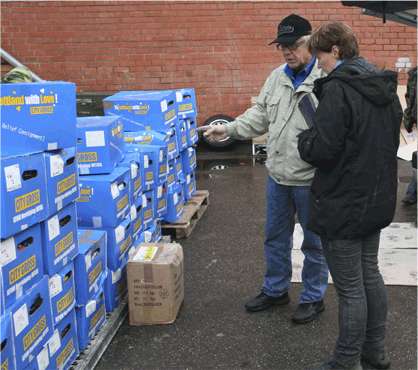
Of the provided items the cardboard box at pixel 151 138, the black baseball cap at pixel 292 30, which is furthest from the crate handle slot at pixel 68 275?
the cardboard box at pixel 151 138

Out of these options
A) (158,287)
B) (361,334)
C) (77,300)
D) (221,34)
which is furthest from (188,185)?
(221,34)

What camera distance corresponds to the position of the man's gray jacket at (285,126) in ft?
10.8

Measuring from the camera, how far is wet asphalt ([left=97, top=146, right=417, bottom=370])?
10.3 ft

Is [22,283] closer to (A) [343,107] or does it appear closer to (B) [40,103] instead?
(B) [40,103]

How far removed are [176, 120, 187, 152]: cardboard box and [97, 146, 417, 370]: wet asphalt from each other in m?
1.15

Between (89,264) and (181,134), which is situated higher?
(181,134)

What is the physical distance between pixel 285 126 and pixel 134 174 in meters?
1.33

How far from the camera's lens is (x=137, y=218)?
4.18 meters

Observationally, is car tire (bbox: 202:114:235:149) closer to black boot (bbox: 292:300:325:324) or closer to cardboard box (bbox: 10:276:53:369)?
black boot (bbox: 292:300:325:324)

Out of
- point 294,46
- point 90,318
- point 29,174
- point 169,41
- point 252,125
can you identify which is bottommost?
point 90,318

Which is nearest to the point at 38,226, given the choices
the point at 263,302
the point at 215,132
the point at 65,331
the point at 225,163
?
the point at 65,331

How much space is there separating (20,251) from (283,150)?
1709 mm

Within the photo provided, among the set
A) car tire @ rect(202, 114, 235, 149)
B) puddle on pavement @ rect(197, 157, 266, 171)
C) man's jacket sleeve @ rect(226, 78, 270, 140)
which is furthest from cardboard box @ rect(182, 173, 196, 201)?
car tire @ rect(202, 114, 235, 149)

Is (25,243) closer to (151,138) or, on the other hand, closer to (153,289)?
(153,289)
